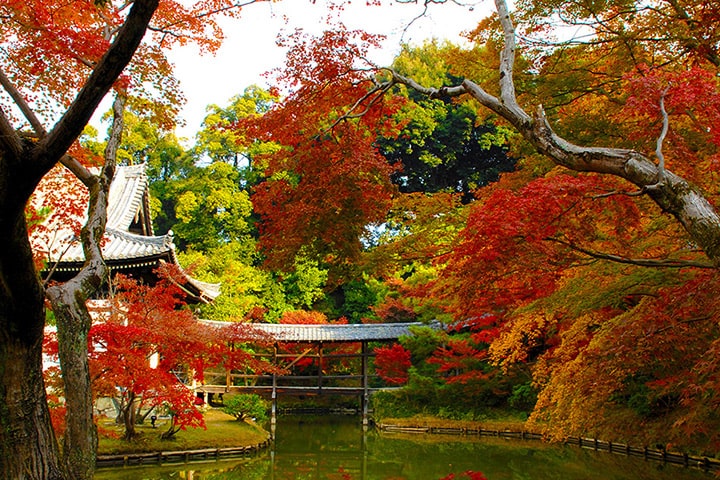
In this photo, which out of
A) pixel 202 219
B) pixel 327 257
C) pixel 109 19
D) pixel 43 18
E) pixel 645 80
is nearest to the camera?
pixel 645 80

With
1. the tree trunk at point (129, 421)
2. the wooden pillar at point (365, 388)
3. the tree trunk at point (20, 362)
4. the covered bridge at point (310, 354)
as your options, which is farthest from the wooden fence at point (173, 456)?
the tree trunk at point (20, 362)

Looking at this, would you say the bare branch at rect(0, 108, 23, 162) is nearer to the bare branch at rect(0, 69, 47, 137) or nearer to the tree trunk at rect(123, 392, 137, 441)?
the bare branch at rect(0, 69, 47, 137)

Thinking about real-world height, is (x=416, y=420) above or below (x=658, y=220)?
below

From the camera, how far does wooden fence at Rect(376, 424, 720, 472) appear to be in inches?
380

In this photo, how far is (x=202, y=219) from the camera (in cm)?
2398

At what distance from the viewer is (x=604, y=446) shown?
39.5 feet

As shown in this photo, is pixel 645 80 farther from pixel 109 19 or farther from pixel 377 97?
pixel 109 19

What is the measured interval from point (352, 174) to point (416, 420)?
11.2 metres

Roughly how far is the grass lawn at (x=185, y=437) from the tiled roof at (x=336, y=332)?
3.75m

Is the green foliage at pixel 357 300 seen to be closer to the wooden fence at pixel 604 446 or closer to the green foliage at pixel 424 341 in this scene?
the green foliage at pixel 424 341

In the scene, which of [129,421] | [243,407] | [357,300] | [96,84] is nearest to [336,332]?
[243,407]

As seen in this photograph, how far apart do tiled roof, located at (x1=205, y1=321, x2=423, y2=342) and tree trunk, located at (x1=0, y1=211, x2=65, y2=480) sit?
1439 cm

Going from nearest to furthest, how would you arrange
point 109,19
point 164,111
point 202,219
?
point 109,19 < point 164,111 < point 202,219

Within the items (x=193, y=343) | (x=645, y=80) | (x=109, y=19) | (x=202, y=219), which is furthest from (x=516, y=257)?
(x=202, y=219)
